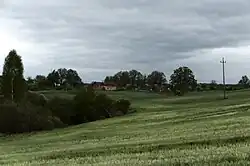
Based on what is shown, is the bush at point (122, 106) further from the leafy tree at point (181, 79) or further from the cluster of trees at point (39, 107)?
the leafy tree at point (181, 79)

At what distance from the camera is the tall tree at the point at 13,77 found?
311 ft

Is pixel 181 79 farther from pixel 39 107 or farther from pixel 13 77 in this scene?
pixel 39 107

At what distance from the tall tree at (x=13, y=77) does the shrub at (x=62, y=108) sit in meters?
7.88

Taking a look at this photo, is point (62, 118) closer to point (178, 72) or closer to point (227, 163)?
point (227, 163)

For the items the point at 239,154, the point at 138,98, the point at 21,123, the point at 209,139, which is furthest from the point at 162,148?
the point at 138,98

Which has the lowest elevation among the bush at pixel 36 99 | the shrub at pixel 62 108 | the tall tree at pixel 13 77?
the shrub at pixel 62 108

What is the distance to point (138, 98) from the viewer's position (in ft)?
449

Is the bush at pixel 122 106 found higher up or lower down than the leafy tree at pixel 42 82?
lower down

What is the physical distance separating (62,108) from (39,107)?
5402 millimetres

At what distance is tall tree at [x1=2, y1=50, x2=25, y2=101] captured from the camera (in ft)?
311

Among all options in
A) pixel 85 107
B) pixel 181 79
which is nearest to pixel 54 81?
pixel 181 79

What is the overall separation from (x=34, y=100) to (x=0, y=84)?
9.28 m

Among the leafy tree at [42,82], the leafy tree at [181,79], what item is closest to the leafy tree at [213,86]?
the leafy tree at [181,79]

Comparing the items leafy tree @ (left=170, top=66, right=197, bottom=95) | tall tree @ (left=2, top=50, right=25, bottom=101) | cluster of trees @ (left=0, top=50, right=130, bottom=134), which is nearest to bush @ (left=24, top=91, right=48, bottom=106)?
cluster of trees @ (left=0, top=50, right=130, bottom=134)
